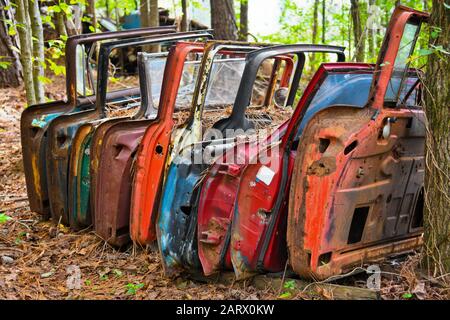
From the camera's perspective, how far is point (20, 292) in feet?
13.8

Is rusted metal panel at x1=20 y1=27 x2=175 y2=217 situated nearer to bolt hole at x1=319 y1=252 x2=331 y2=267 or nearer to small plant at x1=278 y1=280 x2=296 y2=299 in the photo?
small plant at x1=278 y1=280 x2=296 y2=299

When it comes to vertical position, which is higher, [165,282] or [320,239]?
[320,239]

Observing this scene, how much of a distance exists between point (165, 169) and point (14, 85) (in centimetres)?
791

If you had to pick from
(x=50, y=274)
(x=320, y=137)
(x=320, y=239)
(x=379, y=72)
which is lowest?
(x=50, y=274)

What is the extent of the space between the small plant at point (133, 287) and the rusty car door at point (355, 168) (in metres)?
1.38

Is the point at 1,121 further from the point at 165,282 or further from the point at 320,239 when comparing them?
the point at 320,239

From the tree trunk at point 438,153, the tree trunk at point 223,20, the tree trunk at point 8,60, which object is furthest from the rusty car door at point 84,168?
the tree trunk at point 8,60

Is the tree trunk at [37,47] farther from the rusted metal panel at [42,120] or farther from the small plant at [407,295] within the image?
the small plant at [407,295]

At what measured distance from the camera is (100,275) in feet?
15.5

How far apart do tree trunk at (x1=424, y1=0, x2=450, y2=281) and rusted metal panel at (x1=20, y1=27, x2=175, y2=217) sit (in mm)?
3537

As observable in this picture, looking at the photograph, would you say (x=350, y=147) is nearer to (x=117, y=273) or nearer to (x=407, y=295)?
(x=407, y=295)

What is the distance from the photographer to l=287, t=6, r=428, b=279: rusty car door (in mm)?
3500
